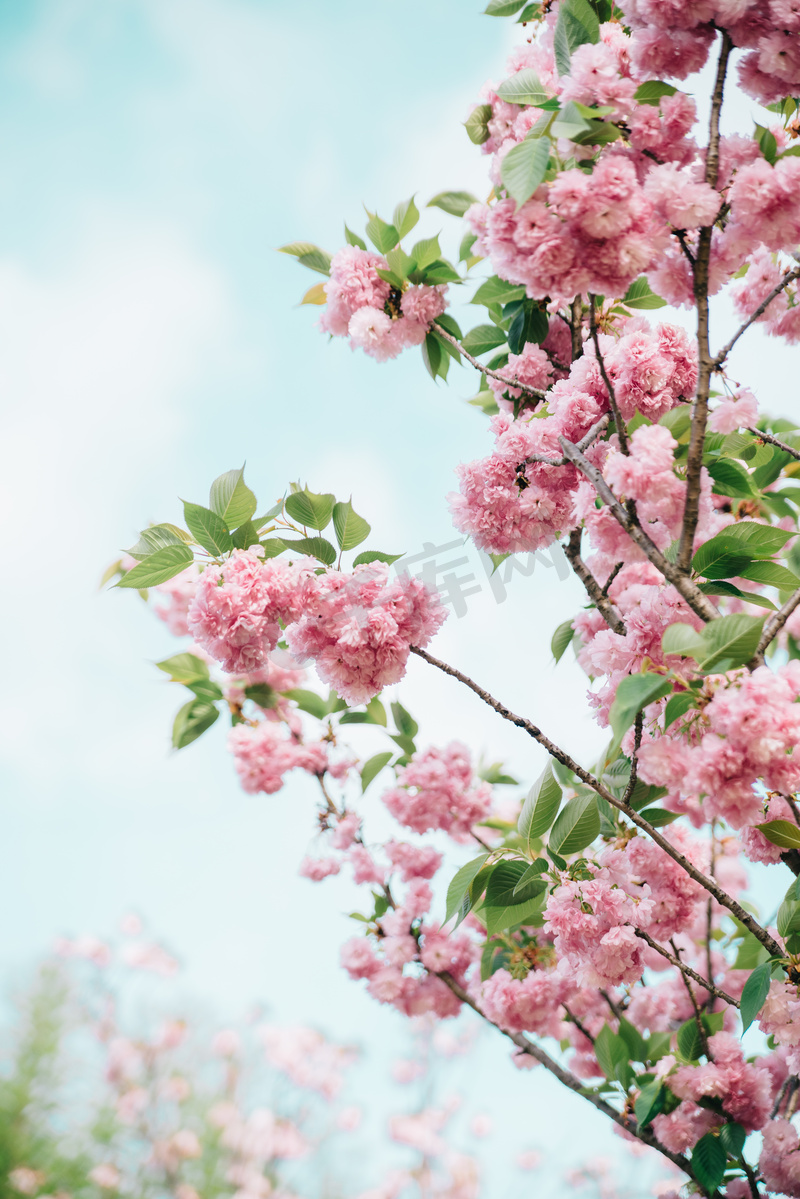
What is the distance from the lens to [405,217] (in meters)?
1.67

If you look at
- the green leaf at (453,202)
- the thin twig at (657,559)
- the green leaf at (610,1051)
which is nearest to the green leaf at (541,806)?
the thin twig at (657,559)

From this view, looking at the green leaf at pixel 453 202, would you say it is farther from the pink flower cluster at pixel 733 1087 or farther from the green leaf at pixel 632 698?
the pink flower cluster at pixel 733 1087

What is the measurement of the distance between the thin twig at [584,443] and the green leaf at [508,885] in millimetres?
729

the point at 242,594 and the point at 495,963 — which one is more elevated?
the point at 242,594

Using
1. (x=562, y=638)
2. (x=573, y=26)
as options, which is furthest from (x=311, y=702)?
(x=573, y=26)

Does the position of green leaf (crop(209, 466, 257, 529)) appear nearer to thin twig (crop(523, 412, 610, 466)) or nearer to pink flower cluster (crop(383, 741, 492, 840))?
thin twig (crop(523, 412, 610, 466))

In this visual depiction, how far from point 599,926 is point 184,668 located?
1.54m

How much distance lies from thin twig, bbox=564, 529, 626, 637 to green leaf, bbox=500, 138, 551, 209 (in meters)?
0.79

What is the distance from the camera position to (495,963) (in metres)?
2.05

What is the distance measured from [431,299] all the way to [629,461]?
0.86m

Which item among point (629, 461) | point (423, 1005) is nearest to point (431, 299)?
point (629, 461)

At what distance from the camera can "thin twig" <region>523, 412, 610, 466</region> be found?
1.24 meters

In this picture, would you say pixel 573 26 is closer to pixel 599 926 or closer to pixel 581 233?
pixel 581 233

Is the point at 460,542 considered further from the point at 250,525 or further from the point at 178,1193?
the point at 178,1193
